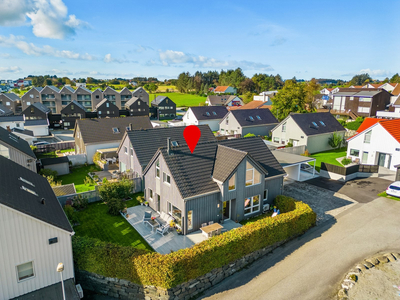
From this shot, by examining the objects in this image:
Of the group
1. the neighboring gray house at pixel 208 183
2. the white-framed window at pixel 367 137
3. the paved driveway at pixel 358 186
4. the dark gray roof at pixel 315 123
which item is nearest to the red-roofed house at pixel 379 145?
the white-framed window at pixel 367 137

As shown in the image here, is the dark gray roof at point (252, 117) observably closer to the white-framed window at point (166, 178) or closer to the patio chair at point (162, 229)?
the white-framed window at point (166, 178)

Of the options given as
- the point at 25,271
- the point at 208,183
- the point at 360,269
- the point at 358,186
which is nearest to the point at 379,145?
the point at 358,186

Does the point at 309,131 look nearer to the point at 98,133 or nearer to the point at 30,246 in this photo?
the point at 98,133

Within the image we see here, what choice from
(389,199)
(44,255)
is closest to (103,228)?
(44,255)

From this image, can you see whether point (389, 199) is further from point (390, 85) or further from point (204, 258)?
point (390, 85)

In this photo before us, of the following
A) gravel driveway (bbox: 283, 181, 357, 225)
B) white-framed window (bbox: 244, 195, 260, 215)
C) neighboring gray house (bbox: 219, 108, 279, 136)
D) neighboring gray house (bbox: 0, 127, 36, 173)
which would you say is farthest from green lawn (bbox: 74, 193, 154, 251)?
neighboring gray house (bbox: 219, 108, 279, 136)

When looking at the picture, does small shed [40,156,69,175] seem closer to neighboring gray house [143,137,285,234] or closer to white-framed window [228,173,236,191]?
neighboring gray house [143,137,285,234]
